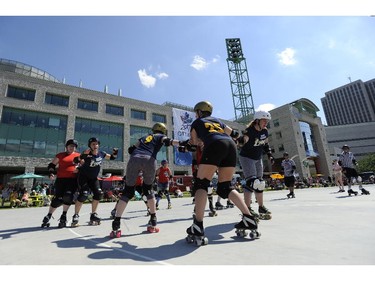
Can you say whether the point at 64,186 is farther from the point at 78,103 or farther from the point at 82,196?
the point at 78,103

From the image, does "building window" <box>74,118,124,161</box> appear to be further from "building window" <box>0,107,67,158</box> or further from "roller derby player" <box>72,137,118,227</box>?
"roller derby player" <box>72,137,118,227</box>

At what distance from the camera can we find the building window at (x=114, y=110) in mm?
37219

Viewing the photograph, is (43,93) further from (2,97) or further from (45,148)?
(45,148)

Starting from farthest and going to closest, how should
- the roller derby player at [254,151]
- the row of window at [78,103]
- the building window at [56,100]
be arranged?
the building window at [56,100] < the row of window at [78,103] < the roller derby player at [254,151]

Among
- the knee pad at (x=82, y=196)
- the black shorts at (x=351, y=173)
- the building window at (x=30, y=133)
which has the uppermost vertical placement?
the building window at (x=30, y=133)

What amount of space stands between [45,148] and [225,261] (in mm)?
33863

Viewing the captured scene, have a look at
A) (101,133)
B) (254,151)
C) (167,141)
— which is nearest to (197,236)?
(167,141)

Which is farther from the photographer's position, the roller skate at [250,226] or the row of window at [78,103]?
the row of window at [78,103]

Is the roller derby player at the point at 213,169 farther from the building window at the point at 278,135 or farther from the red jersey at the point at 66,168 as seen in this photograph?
the building window at the point at 278,135

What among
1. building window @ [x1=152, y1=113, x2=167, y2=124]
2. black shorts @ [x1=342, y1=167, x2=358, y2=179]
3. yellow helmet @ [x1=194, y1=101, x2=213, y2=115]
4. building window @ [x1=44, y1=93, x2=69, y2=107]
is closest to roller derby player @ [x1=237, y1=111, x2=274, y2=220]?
yellow helmet @ [x1=194, y1=101, x2=213, y2=115]

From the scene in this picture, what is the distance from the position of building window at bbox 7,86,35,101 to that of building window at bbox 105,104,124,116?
10153 mm

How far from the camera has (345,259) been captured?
1908mm

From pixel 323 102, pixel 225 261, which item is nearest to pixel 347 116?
pixel 323 102

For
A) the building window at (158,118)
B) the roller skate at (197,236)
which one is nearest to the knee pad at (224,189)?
the roller skate at (197,236)
